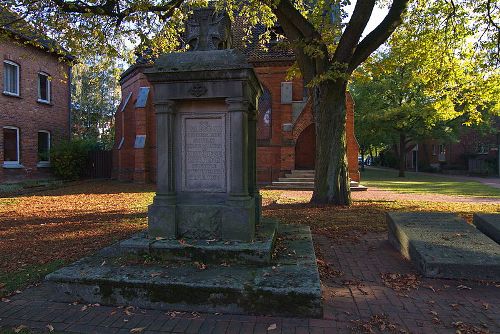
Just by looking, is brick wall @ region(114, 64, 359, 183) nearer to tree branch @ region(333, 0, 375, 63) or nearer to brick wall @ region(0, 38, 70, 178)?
brick wall @ region(0, 38, 70, 178)

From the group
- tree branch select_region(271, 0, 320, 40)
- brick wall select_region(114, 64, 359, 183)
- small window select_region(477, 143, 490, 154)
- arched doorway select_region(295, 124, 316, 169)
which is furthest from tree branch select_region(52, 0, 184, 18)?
small window select_region(477, 143, 490, 154)

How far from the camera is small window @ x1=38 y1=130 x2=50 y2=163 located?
65.6ft

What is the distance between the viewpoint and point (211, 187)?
4969 millimetres

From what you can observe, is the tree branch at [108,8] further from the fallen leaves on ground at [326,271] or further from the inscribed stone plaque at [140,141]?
the inscribed stone plaque at [140,141]

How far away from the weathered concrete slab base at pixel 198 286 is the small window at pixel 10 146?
16.9 m

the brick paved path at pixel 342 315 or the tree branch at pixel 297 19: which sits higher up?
the tree branch at pixel 297 19

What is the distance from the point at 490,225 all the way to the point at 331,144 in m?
4.97

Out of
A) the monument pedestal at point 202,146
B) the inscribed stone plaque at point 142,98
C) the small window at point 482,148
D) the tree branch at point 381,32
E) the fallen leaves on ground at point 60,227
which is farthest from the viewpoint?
the small window at point 482,148

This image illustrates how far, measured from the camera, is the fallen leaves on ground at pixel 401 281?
4.34m

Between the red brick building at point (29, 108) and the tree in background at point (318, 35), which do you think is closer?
the tree in background at point (318, 35)

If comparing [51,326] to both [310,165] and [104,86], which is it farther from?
[104,86]

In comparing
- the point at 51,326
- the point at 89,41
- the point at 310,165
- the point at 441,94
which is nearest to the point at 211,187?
the point at 51,326

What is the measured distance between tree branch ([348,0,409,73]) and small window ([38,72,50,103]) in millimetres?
17374

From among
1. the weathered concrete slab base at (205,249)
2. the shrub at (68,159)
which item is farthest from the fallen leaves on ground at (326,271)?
the shrub at (68,159)
